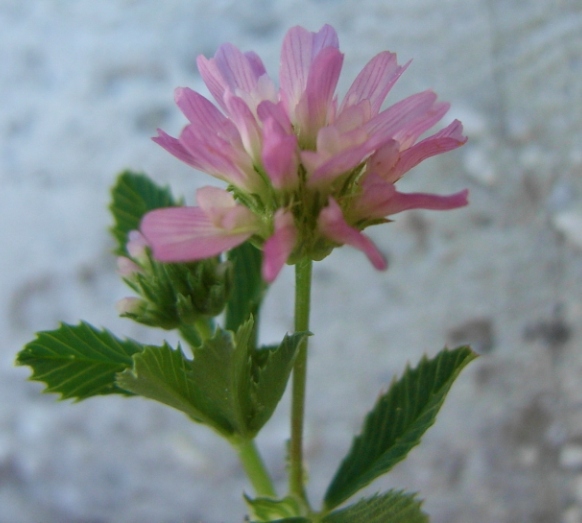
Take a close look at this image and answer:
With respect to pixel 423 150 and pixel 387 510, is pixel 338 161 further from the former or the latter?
pixel 387 510

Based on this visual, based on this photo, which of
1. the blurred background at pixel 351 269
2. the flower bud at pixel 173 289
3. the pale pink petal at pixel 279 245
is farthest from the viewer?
the blurred background at pixel 351 269

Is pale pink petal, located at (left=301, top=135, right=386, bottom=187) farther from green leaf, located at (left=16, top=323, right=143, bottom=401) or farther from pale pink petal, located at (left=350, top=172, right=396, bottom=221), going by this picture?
green leaf, located at (left=16, top=323, right=143, bottom=401)

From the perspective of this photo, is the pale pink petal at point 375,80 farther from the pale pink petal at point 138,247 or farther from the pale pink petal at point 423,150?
the pale pink petal at point 138,247

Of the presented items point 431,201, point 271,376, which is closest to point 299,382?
point 271,376

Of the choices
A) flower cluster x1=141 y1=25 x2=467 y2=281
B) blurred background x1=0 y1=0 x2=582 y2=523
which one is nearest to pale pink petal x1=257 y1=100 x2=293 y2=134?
flower cluster x1=141 y1=25 x2=467 y2=281

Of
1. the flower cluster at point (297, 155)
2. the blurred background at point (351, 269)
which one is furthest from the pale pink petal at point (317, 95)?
the blurred background at point (351, 269)

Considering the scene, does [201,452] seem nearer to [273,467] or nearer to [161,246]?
[273,467]
